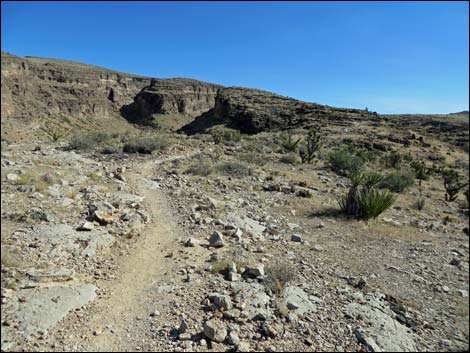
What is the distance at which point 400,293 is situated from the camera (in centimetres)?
482

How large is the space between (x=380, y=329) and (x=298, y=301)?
1.10 metres

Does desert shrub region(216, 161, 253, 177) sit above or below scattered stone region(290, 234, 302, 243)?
above

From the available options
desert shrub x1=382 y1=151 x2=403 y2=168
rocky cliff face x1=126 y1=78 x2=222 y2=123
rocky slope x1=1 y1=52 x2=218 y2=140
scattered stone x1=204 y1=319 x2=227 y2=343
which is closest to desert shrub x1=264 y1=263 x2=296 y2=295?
scattered stone x1=204 y1=319 x2=227 y2=343

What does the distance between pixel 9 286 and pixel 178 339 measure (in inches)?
100

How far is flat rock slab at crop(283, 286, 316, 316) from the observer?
4391 mm

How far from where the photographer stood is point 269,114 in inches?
1832

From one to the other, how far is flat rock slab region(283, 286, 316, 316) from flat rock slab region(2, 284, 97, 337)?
2.85 metres

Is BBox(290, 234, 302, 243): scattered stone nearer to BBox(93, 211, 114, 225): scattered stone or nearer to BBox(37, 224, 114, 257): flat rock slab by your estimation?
BBox(37, 224, 114, 257): flat rock slab

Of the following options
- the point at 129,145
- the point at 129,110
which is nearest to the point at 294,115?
the point at 129,145

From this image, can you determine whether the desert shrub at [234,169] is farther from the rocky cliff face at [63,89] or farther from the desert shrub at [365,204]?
the rocky cliff face at [63,89]

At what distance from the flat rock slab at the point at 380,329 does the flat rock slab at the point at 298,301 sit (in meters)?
0.55

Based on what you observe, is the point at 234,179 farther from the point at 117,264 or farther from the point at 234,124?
the point at 234,124

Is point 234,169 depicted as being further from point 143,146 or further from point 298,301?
point 298,301

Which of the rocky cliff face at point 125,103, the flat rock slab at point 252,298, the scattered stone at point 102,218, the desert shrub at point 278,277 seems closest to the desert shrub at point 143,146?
the scattered stone at point 102,218
